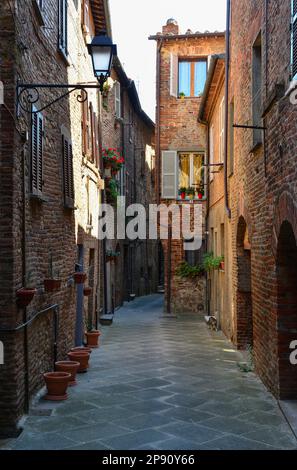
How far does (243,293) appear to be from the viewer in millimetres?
11766

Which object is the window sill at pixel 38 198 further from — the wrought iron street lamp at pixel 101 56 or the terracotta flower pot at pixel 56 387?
the terracotta flower pot at pixel 56 387

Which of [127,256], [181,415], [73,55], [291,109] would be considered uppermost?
[73,55]

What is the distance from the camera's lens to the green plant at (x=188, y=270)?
67.1ft

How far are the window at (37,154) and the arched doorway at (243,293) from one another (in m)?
4.88

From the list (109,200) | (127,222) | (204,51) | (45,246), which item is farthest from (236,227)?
(127,222)

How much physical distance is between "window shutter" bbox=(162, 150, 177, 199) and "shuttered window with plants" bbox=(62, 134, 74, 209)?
9.65 meters

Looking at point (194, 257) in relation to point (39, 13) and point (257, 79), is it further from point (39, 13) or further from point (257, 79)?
point (39, 13)

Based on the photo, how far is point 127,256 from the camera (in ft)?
81.7

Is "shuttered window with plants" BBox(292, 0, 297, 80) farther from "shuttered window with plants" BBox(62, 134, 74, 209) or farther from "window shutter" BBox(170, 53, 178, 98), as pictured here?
"window shutter" BBox(170, 53, 178, 98)

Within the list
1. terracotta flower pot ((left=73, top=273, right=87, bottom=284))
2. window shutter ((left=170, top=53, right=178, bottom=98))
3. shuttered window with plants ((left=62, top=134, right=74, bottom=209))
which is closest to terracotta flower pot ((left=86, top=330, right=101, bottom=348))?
terracotta flower pot ((left=73, top=273, right=87, bottom=284))

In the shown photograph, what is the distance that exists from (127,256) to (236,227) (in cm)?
1324

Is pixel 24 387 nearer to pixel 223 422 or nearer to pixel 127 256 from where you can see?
pixel 223 422

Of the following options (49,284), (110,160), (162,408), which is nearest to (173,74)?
(110,160)

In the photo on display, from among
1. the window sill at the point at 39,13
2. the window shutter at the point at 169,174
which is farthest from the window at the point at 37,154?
the window shutter at the point at 169,174
